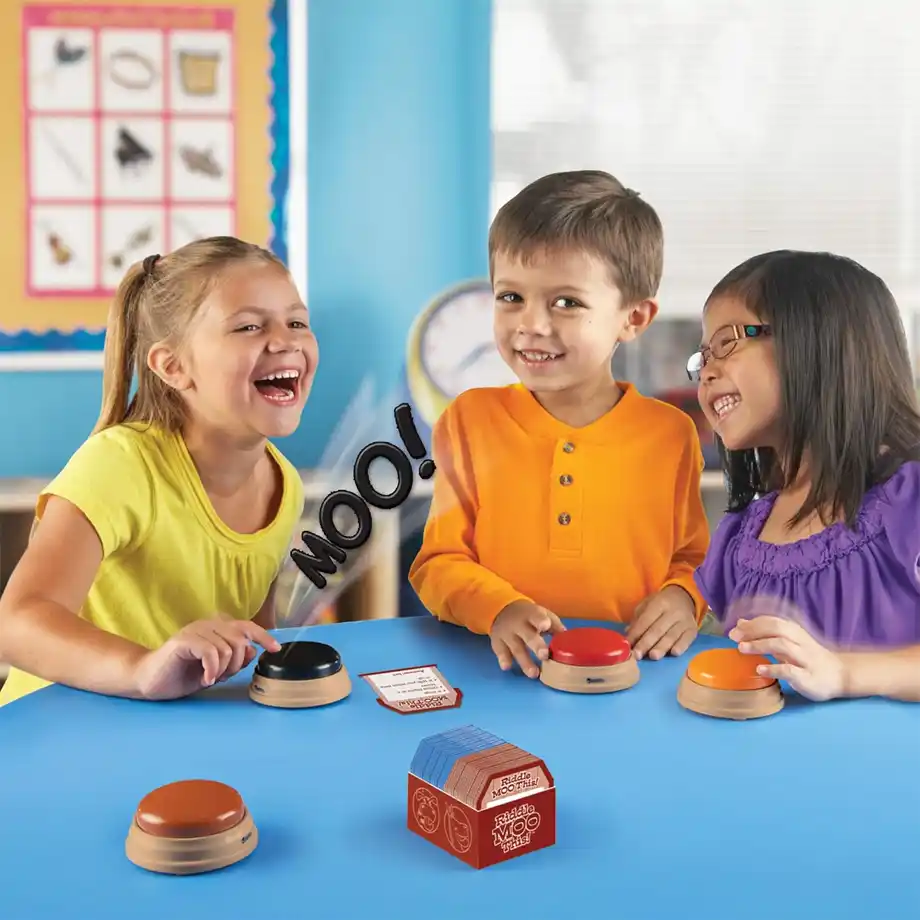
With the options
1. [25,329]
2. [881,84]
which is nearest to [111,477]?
[25,329]

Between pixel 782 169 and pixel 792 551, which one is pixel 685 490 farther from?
pixel 782 169

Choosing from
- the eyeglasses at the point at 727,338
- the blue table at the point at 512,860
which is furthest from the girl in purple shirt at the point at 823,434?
the blue table at the point at 512,860

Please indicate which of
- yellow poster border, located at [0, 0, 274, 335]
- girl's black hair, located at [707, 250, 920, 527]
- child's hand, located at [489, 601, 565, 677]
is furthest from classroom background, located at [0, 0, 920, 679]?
child's hand, located at [489, 601, 565, 677]

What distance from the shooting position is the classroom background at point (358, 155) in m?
3.03

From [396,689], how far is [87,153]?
2463 mm

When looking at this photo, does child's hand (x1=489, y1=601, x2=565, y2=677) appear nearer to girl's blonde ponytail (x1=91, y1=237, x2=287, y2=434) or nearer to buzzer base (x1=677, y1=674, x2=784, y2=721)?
buzzer base (x1=677, y1=674, x2=784, y2=721)

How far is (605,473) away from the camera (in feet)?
4.52

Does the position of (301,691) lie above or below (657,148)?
below

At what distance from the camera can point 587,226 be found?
1.38 metres

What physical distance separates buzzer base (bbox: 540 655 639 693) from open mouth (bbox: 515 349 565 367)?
432mm

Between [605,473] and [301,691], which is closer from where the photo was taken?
[301,691]

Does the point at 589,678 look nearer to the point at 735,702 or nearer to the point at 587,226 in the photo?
the point at 735,702

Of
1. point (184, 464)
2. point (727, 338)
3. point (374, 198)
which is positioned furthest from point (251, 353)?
point (374, 198)

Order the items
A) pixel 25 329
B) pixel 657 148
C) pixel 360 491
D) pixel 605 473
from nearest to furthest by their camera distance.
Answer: pixel 360 491
pixel 605 473
pixel 25 329
pixel 657 148
